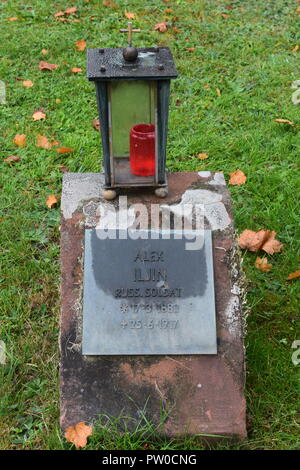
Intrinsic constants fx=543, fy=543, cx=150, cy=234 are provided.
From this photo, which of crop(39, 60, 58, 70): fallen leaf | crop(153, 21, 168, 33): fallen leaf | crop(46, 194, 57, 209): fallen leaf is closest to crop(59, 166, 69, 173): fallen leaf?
crop(46, 194, 57, 209): fallen leaf

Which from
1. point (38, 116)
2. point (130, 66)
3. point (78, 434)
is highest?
point (130, 66)

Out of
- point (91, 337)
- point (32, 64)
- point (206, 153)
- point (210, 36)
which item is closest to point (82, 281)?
point (91, 337)

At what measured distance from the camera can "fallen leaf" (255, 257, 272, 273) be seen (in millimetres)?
3027

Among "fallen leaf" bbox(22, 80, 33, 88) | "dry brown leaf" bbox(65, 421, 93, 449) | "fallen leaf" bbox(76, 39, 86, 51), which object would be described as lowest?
"dry brown leaf" bbox(65, 421, 93, 449)

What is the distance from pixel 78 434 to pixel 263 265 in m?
1.39

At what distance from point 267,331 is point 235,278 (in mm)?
435

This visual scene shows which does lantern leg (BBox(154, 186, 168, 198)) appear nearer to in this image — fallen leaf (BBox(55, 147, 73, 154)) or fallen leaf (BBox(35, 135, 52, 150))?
fallen leaf (BBox(55, 147, 73, 154))

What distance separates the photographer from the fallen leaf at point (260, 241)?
3.10m

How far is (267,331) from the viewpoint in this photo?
2707 mm

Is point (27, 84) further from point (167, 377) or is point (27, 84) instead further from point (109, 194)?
point (167, 377)

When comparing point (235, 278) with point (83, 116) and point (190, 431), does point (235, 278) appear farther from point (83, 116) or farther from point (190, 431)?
point (83, 116)

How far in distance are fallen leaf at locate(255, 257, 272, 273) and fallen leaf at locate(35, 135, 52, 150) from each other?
176 cm

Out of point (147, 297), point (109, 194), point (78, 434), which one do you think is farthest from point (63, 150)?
point (78, 434)

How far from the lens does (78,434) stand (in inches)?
87.3
